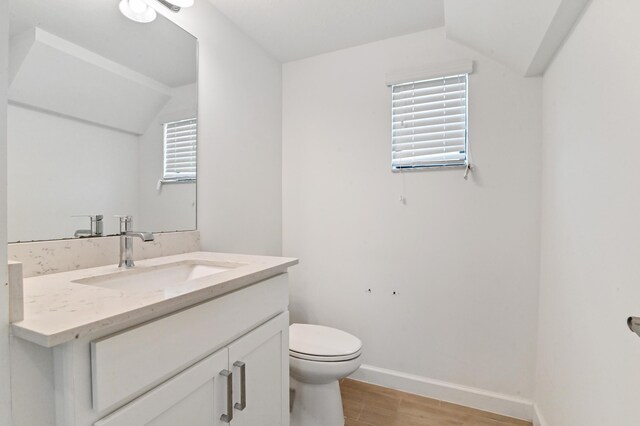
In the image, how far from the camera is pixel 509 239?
1702mm

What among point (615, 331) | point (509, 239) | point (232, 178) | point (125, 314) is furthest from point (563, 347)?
point (232, 178)

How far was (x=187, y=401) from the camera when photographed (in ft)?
2.73

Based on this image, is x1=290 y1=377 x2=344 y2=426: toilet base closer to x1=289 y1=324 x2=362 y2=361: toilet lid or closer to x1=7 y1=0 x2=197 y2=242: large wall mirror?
x1=289 y1=324 x2=362 y2=361: toilet lid

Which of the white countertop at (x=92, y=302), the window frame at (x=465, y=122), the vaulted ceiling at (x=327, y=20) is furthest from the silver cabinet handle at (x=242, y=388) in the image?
the vaulted ceiling at (x=327, y=20)

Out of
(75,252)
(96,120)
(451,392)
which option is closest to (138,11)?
(96,120)

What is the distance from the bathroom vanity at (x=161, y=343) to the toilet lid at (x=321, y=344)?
9.3 inches

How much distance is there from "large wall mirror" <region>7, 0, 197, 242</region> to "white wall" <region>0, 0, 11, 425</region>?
0.46m

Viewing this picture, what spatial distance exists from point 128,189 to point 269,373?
96cm

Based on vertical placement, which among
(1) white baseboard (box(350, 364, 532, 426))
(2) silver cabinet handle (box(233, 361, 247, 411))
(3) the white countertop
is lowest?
(1) white baseboard (box(350, 364, 532, 426))

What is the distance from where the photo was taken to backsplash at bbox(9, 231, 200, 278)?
38.0 inches

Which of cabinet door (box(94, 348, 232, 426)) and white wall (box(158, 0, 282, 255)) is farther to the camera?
white wall (box(158, 0, 282, 255))

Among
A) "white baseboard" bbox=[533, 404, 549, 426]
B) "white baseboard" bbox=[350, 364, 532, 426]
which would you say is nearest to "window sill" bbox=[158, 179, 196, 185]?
"white baseboard" bbox=[350, 364, 532, 426]

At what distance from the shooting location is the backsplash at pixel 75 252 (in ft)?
3.17

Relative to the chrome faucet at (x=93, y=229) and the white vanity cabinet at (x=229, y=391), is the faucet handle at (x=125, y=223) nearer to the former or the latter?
the chrome faucet at (x=93, y=229)
